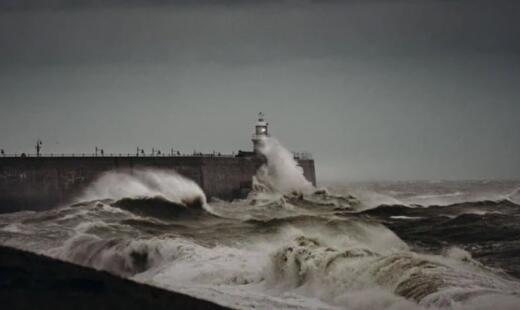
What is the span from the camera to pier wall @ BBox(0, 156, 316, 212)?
27719 mm

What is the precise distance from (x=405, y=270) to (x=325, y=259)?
2102mm

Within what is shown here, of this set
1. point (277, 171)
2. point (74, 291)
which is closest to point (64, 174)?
point (74, 291)

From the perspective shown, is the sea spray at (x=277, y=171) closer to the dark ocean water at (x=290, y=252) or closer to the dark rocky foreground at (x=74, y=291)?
the dark ocean water at (x=290, y=252)

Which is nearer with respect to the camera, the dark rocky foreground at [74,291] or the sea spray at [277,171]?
the dark rocky foreground at [74,291]

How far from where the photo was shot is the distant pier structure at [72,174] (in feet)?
91.1

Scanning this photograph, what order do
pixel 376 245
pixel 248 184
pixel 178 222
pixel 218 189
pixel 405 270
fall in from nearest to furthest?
1. pixel 405 270
2. pixel 376 245
3. pixel 178 222
4. pixel 218 189
5. pixel 248 184

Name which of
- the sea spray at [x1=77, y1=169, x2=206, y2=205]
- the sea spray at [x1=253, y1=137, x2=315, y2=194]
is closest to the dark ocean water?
the sea spray at [x1=77, y1=169, x2=206, y2=205]

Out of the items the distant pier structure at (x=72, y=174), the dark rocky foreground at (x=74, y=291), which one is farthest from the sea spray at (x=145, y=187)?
the dark rocky foreground at (x=74, y=291)

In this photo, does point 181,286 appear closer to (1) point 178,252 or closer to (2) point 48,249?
(1) point 178,252

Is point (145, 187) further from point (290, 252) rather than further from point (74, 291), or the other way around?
point (74, 291)

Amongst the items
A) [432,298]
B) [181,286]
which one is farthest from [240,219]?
[432,298]

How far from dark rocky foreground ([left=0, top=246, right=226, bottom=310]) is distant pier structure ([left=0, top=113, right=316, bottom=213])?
38.7 feet

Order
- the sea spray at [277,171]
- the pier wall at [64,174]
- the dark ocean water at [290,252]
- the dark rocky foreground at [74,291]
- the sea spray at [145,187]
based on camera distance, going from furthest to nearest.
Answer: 1. the sea spray at [277,171]
2. the sea spray at [145,187]
3. the pier wall at [64,174]
4. the dark ocean water at [290,252]
5. the dark rocky foreground at [74,291]

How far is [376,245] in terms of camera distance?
20297mm
